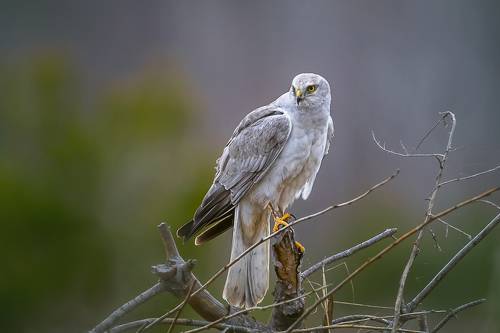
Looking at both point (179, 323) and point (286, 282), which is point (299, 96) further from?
point (179, 323)

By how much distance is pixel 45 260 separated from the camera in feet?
27.9

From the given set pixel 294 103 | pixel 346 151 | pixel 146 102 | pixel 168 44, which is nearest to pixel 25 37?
pixel 168 44

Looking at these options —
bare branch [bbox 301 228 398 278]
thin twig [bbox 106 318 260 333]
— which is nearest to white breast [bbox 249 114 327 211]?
bare branch [bbox 301 228 398 278]

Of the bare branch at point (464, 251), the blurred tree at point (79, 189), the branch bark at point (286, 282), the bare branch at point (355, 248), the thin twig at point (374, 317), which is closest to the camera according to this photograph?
the bare branch at point (464, 251)

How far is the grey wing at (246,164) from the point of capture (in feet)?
15.1

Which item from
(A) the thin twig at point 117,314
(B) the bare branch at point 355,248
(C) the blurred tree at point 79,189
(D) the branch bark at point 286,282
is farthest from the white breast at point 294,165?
(C) the blurred tree at point 79,189

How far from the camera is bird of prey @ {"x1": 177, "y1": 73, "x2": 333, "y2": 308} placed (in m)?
4.57

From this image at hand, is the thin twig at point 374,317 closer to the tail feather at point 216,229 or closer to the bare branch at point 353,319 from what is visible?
the bare branch at point 353,319

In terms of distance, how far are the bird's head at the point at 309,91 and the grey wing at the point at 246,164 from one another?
126 mm

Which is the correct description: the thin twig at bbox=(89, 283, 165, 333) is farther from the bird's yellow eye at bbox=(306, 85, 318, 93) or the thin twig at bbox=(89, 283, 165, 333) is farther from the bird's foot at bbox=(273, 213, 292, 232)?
the bird's yellow eye at bbox=(306, 85, 318, 93)

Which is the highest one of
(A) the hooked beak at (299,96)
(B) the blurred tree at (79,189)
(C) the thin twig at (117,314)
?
(A) the hooked beak at (299,96)

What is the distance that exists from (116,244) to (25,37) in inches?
633

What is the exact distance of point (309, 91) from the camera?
4.66m

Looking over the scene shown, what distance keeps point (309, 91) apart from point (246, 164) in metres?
0.51
